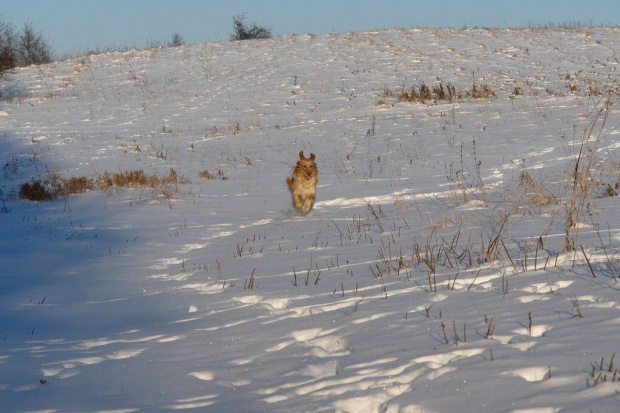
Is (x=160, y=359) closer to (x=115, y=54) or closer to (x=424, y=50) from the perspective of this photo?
(x=424, y=50)

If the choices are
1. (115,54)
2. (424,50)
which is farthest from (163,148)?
(115,54)

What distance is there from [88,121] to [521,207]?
17924 mm

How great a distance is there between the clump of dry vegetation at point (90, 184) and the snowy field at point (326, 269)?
17cm

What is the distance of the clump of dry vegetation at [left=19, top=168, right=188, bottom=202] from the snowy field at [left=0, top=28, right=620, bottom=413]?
0.17 meters

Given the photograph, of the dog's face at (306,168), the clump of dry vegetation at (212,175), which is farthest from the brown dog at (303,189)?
the clump of dry vegetation at (212,175)

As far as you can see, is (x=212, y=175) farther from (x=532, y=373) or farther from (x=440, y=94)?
(x=532, y=373)

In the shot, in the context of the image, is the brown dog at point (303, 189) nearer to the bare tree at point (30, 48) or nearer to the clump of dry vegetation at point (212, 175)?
the clump of dry vegetation at point (212, 175)

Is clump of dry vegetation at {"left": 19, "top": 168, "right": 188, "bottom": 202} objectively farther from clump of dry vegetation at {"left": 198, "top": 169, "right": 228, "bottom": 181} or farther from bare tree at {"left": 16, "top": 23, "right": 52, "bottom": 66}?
bare tree at {"left": 16, "top": 23, "right": 52, "bottom": 66}

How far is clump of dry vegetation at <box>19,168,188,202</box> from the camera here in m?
11.9

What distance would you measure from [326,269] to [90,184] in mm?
8262

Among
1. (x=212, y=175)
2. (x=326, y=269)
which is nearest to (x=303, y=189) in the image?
(x=326, y=269)

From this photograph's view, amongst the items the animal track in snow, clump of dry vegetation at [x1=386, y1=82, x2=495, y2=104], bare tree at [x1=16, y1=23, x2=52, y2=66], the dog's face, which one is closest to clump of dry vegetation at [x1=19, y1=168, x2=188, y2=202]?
the dog's face

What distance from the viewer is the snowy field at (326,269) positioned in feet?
10.6

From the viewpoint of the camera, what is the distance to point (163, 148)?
58.6 feet
